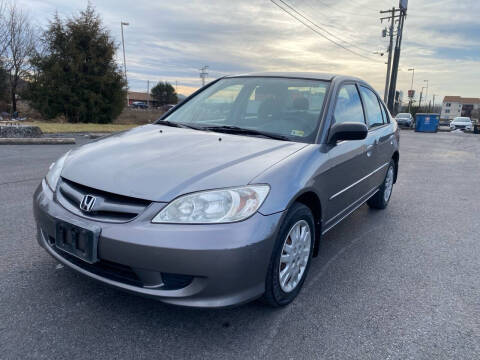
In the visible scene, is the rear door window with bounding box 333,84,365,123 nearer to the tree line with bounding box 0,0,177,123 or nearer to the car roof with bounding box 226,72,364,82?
the car roof with bounding box 226,72,364,82

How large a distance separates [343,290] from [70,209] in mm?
1939

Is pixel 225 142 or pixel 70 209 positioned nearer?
pixel 70 209

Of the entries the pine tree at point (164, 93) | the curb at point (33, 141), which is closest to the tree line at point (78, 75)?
the curb at point (33, 141)

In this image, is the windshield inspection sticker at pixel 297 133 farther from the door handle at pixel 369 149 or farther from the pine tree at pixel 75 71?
the pine tree at pixel 75 71

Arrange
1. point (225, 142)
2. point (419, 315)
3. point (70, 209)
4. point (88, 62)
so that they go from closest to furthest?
point (70, 209) < point (419, 315) < point (225, 142) < point (88, 62)

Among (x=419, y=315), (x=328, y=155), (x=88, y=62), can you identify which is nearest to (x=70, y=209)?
(x=328, y=155)

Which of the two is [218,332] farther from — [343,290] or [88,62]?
[88,62]

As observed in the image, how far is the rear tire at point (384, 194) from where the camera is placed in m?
4.73

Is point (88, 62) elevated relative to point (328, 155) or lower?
elevated

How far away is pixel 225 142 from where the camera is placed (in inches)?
105

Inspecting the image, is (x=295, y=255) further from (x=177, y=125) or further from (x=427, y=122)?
(x=427, y=122)

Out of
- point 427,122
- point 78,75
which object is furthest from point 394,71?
point 78,75

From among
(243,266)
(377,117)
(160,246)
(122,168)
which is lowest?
(243,266)

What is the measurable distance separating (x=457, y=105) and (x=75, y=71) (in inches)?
5632
